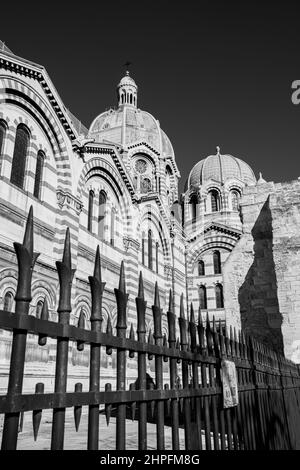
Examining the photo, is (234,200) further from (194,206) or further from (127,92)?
(127,92)

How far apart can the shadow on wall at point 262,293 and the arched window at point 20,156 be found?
851 cm

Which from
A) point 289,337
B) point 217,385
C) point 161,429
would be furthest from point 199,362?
point 289,337

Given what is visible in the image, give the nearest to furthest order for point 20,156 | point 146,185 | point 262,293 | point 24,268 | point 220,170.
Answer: point 24,268
point 20,156
point 262,293
point 146,185
point 220,170

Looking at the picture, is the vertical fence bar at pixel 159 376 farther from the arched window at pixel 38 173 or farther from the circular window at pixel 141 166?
the circular window at pixel 141 166

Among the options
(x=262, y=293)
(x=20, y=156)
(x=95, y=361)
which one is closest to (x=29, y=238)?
(x=95, y=361)

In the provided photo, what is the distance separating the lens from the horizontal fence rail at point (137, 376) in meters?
1.49

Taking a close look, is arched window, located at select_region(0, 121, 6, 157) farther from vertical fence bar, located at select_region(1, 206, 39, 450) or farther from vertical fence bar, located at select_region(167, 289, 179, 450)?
vertical fence bar, located at select_region(1, 206, 39, 450)

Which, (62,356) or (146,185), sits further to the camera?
(146,185)

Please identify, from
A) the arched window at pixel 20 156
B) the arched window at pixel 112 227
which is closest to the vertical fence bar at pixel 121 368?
the arched window at pixel 20 156

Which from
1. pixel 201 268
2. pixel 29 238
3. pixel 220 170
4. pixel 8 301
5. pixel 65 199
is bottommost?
pixel 29 238

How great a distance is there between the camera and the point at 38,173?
12.5 metres

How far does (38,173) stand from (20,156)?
0.83 metres

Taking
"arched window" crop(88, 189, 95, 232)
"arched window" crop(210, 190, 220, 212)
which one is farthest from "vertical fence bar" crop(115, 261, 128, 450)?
"arched window" crop(210, 190, 220, 212)

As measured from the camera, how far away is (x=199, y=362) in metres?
2.89
